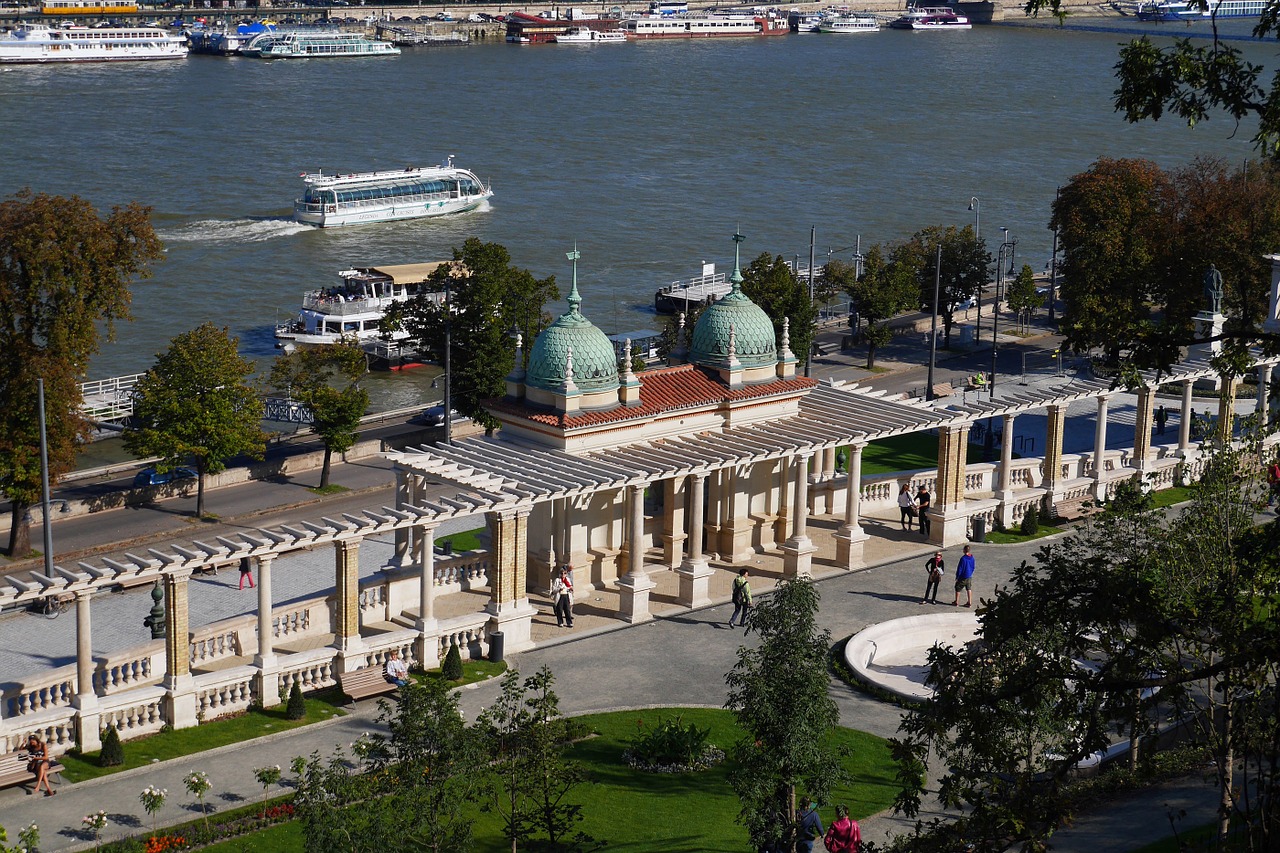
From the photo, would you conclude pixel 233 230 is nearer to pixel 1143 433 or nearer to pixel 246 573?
pixel 246 573

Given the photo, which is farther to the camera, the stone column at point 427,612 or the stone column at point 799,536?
the stone column at point 799,536

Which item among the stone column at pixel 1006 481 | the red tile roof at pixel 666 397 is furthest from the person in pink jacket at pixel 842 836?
the stone column at pixel 1006 481

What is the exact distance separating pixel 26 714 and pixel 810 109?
5388 inches

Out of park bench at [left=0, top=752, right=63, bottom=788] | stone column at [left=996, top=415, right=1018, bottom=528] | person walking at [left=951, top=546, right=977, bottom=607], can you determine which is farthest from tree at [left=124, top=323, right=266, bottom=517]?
person walking at [left=951, top=546, right=977, bottom=607]

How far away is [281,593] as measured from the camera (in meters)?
46.4

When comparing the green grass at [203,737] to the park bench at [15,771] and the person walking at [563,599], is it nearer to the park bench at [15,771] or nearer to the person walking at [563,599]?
the park bench at [15,771]

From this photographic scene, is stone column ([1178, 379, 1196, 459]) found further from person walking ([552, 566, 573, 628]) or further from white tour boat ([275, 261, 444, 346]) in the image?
white tour boat ([275, 261, 444, 346])

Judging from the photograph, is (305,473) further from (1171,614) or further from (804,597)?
(1171,614)

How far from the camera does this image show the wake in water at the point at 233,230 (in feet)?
353

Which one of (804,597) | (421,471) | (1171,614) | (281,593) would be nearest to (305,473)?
(281,593)

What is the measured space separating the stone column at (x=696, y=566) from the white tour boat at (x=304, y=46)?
6348 inches

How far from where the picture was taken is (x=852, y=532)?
4772 centimetres

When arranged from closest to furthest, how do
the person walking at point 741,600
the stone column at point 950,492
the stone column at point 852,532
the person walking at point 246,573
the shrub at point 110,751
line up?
the shrub at point 110,751, the person walking at point 741,600, the person walking at point 246,573, the stone column at point 852,532, the stone column at point 950,492

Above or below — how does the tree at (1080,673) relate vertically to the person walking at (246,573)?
above
